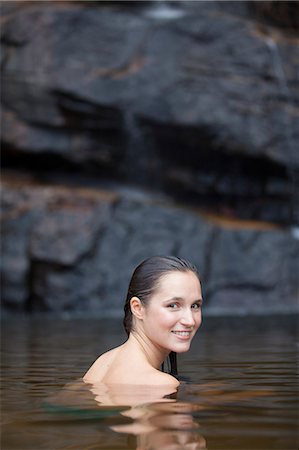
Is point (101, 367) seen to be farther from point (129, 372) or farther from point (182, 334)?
point (182, 334)

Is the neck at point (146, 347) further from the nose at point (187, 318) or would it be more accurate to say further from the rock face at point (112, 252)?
the rock face at point (112, 252)

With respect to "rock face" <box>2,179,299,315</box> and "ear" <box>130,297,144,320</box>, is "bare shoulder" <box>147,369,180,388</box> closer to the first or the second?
"ear" <box>130,297,144,320</box>

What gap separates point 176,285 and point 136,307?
265mm

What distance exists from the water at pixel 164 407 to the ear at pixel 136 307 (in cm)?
39

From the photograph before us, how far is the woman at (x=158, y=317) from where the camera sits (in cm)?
364

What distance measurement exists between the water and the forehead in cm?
46

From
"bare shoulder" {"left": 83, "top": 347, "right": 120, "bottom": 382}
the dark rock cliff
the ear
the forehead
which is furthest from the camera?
the dark rock cliff

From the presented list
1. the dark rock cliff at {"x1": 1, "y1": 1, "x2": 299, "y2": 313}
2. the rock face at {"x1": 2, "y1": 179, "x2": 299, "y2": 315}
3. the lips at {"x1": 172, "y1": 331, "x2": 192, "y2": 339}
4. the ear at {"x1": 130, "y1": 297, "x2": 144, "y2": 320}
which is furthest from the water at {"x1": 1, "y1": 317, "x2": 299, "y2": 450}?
the dark rock cliff at {"x1": 1, "y1": 1, "x2": 299, "y2": 313}

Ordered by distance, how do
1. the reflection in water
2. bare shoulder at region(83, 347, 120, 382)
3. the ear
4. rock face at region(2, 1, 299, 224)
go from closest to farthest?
1. the reflection in water
2. the ear
3. bare shoulder at region(83, 347, 120, 382)
4. rock face at region(2, 1, 299, 224)

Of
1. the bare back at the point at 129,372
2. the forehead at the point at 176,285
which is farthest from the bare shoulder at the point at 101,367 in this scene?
the forehead at the point at 176,285

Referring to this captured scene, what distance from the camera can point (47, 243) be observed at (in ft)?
49.2

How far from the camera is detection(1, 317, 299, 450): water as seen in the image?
2504mm

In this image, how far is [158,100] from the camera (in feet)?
54.8

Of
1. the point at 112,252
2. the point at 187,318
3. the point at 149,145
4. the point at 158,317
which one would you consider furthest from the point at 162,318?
the point at 149,145
